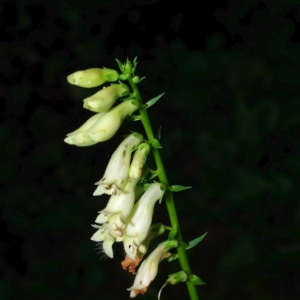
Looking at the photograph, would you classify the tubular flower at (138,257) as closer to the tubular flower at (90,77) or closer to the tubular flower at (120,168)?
the tubular flower at (120,168)

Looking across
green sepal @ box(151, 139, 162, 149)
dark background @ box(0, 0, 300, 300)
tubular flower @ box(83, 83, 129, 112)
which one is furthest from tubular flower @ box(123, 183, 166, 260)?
dark background @ box(0, 0, 300, 300)

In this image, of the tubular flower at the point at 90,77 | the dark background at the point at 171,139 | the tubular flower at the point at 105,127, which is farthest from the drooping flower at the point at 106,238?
the dark background at the point at 171,139

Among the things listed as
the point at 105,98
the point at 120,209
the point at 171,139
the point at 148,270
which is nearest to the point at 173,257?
the point at 148,270

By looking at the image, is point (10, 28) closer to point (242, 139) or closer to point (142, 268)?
point (242, 139)

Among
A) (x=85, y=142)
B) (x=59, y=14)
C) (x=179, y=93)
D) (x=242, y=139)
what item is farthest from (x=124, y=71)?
(x=59, y=14)

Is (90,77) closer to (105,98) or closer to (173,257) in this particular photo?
(105,98)

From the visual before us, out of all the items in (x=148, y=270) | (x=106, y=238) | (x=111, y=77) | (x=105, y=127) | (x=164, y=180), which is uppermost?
(x=111, y=77)

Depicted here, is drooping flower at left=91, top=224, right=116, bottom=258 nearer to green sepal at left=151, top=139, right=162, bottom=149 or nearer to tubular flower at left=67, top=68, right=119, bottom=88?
green sepal at left=151, top=139, right=162, bottom=149
